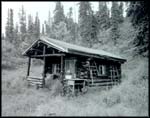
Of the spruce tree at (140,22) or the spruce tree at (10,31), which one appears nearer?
the spruce tree at (140,22)

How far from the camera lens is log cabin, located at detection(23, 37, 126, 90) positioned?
15594 millimetres

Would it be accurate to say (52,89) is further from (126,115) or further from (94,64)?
(126,115)

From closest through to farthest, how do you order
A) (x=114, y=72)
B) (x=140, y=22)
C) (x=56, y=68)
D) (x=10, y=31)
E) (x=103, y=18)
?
(x=140, y=22), (x=56, y=68), (x=114, y=72), (x=103, y=18), (x=10, y=31)

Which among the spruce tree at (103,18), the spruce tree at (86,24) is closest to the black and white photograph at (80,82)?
the spruce tree at (86,24)

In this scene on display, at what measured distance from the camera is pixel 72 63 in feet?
55.0

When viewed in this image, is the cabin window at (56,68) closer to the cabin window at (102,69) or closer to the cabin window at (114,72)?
the cabin window at (102,69)

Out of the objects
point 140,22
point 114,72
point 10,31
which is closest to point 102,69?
point 114,72

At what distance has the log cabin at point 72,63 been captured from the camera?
1559 cm

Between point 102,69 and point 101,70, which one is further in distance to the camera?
point 102,69

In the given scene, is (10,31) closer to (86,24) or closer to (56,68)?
(86,24)

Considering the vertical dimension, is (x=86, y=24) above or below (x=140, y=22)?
above

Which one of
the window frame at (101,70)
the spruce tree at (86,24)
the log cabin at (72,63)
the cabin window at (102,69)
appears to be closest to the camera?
the log cabin at (72,63)

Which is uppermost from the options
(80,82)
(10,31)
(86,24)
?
(10,31)

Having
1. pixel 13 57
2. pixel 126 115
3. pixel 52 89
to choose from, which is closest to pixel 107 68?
pixel 52 89
